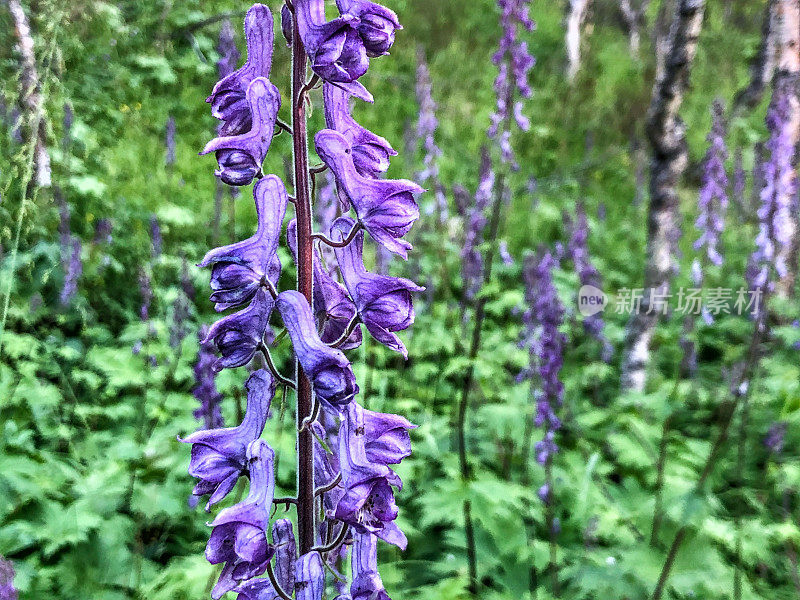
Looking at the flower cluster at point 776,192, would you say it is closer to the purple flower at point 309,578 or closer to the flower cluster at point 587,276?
the flower cluster at point 587,276

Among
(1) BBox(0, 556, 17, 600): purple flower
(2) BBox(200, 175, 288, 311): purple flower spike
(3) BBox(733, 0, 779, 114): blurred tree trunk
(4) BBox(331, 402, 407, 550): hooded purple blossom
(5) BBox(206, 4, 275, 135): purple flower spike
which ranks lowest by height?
(1) BBox(0, 556, 17, 600): purple flower

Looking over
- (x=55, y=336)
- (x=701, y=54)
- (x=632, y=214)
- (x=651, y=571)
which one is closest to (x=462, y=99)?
(x=632, y=214)

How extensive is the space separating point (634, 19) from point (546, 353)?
11.9 metres

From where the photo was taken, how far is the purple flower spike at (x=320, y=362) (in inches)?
38.3

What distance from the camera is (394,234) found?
1.09m

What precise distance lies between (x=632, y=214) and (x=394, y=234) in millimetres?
8136

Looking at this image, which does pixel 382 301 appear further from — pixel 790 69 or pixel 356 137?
pixel 790 69

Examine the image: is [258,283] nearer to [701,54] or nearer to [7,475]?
[7,475]

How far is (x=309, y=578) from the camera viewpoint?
1018 mm

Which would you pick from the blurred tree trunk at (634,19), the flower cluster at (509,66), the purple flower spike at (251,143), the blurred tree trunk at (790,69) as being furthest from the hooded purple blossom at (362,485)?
the blurred tree trunk at (634,19)

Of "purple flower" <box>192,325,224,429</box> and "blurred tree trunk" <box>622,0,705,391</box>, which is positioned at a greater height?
"blurred tree trunk" <box>622,0,705,391</box>

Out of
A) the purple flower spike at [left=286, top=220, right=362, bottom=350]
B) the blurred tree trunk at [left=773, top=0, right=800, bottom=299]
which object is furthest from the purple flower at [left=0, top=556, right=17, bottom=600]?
the blurred tree trunk at [left=773, top=0, right=800, bottom=299]

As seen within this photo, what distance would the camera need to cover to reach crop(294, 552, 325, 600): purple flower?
102 cm

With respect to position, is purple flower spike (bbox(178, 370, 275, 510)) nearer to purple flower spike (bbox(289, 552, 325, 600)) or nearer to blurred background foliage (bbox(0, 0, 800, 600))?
purple flower spike (bbox(289, 552, 325, 600))
